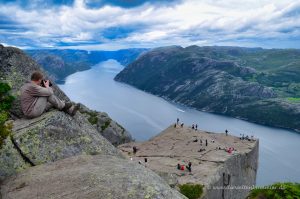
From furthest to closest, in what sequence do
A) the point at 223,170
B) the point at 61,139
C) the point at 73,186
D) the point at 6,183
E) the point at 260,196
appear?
the point at 223,170
the point at 260,196
the point at 61,139
the point at 6,183
the point at 73,186

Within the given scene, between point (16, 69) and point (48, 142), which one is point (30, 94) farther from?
point (16, 69)

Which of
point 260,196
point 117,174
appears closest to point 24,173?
point 117,174

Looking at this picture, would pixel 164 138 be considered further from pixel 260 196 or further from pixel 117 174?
pixel 117 174

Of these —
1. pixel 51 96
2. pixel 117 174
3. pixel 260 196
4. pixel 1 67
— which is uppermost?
pixel 1 67

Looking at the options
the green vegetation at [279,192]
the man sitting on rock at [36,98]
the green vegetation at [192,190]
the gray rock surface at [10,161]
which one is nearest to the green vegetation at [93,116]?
the green vegetation at [192,190]

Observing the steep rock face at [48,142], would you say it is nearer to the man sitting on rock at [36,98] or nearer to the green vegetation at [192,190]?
the man sitting on rock at [36,98]

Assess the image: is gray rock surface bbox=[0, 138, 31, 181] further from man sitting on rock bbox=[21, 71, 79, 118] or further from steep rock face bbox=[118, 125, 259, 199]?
steep rock face bbox=[118, 125, 259, 199]
